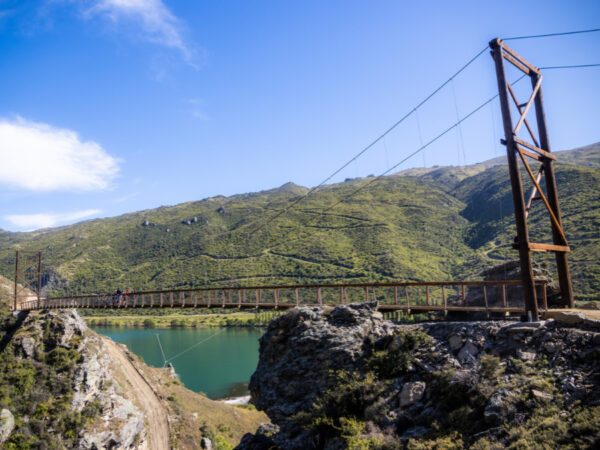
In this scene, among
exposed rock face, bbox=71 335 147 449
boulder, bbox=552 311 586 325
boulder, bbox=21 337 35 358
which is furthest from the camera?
boulder, bbox=21 337 35 358

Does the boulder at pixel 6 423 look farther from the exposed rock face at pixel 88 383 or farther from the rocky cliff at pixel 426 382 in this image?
the rocky cliff at pixel 426 382

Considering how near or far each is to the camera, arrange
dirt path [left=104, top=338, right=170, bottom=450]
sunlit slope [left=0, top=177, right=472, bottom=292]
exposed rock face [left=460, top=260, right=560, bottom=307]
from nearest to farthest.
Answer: exposed rock face [left=460, top=260, right=560, bottom=307]
dirt path [left=104, top=338, right=170, bottom=450]
sunlit slope [left=0, top=177, right=472, bottom=292]

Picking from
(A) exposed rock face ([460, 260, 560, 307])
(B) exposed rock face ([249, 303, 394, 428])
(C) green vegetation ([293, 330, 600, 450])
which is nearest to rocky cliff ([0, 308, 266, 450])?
(B) exposed rock face ([249, 303, 394, 428])

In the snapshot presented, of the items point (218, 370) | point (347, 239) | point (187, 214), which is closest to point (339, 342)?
point (218, 370)

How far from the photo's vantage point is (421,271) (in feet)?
205

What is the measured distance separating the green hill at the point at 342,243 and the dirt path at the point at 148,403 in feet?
114

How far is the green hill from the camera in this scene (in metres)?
59.4

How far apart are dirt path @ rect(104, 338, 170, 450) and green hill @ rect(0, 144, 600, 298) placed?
34737 millimetres

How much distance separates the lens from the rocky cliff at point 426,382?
6.55 metres

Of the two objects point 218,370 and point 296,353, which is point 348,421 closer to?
point 296,353

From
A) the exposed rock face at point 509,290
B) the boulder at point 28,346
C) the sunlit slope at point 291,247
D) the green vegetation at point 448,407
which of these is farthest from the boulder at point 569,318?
the sunlit slope at point 291,247

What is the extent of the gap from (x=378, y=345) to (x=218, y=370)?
172ft

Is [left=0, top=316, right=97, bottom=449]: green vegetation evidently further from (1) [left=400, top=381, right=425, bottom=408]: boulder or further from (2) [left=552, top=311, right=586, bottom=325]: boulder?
(2) [left=552, top=311, right=586, bottom=325]: boulder

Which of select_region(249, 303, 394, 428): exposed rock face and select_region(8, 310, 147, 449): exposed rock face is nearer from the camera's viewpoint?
select_region(249, 303, 394, 428): exposed rock face
